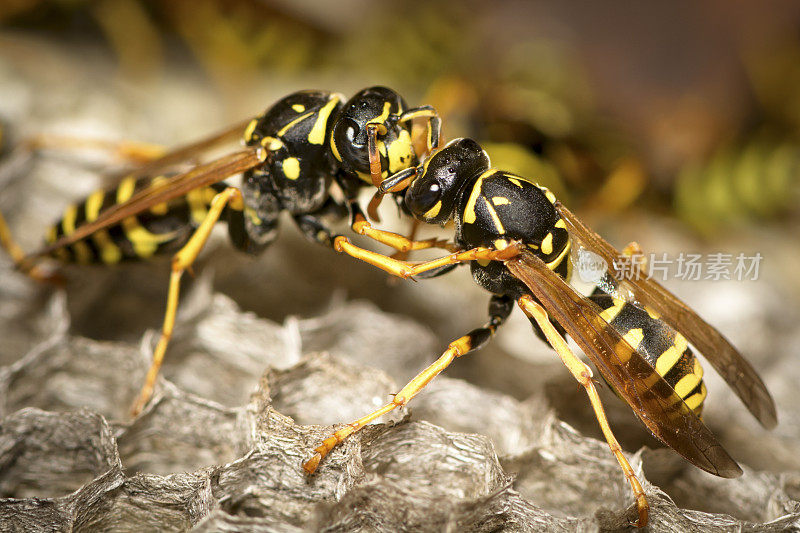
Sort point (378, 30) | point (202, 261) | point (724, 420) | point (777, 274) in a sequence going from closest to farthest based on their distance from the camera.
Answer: point (724, 420)
point (202, 261)
point (777, 274)
point (378, 30)

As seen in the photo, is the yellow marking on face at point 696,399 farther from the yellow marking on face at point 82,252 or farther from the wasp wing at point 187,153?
the yellow marking on face at point 82,252

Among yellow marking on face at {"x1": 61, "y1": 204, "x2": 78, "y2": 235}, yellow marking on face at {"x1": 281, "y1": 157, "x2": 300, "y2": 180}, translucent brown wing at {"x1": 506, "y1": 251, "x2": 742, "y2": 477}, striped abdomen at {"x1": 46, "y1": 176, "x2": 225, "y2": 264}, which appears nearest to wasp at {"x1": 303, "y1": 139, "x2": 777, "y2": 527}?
translucent brown wing at {"x1": 506, "y1": 251, "x2": 742, "y2": 477}

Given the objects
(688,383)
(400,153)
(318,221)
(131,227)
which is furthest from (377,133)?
(688,383)

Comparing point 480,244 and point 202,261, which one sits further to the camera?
point 202,261

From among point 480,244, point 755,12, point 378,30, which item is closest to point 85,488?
point 480,244

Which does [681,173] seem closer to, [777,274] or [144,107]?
[777,274]

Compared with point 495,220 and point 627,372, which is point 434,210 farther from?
point 627,372
